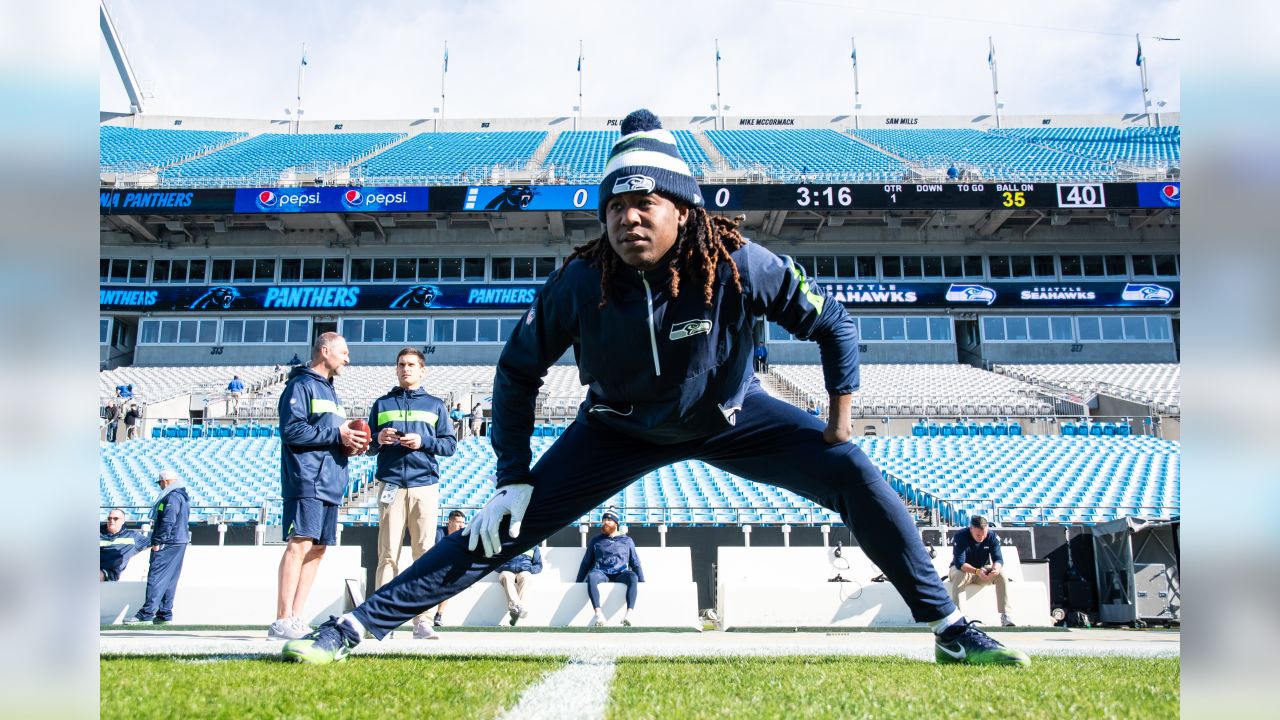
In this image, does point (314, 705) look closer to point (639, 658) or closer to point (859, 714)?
point (859, 714)

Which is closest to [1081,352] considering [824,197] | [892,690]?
[824,197]

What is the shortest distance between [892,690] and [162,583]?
6.69 metres

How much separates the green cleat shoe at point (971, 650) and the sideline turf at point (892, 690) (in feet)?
0.27

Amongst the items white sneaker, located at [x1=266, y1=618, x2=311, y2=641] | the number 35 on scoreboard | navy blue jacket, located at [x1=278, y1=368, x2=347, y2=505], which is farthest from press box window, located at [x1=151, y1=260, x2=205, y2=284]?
the number 35 on scoreboard

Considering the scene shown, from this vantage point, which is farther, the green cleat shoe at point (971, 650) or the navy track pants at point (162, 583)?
the navy track pants at point (162, 583)

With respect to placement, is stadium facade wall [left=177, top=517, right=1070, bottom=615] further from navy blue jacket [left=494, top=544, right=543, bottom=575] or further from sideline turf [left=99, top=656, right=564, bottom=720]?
sideline turf [left=99, top=656, right=564, bottom=720]

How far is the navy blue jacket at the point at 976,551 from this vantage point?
308 inches

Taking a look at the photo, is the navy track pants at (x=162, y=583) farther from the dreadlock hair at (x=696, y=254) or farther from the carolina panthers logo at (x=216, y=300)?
the carolina panthers logo at (x=216, y=300)

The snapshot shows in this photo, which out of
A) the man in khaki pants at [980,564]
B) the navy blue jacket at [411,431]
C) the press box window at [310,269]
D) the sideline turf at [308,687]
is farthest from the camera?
the press box window at [310,269]

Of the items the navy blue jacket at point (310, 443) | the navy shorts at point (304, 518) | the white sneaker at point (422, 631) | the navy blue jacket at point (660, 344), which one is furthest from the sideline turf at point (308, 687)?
the white sneaker at point (422, 631)

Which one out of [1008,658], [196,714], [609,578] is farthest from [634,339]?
[609,578]

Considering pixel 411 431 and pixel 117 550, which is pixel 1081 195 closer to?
pixel 411 431

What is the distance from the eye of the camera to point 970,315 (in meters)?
30.2

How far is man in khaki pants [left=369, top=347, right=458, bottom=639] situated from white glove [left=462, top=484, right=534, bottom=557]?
2251 millimetres
